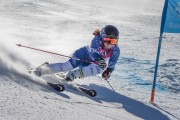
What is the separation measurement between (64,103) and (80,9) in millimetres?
12154

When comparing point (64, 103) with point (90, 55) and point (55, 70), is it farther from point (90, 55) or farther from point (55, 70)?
point (90, 55)

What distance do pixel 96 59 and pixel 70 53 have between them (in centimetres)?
252

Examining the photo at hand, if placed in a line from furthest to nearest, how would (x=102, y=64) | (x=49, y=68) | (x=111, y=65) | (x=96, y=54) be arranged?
(x=96, y=54)
(x=111, y=65)
(x=102, y=64)
(x=49, y=68)

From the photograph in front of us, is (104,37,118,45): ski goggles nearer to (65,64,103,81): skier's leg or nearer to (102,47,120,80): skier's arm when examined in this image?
(102,47,120,80): skier's arm

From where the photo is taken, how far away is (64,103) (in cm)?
470

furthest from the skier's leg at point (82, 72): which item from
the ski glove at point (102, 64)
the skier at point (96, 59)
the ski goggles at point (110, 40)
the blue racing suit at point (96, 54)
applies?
the ski goggles at point (110, 40)

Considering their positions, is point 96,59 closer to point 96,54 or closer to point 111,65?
point 96,54

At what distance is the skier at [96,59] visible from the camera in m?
6.13

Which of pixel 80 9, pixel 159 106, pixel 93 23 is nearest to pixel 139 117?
pixel 159 106

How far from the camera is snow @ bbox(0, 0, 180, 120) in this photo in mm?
4383

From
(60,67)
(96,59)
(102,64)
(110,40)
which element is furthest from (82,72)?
(110,40)

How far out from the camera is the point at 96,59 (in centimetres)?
673

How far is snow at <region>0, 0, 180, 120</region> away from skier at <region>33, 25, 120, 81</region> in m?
0.25

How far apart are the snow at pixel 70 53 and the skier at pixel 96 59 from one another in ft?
A: 0.83
